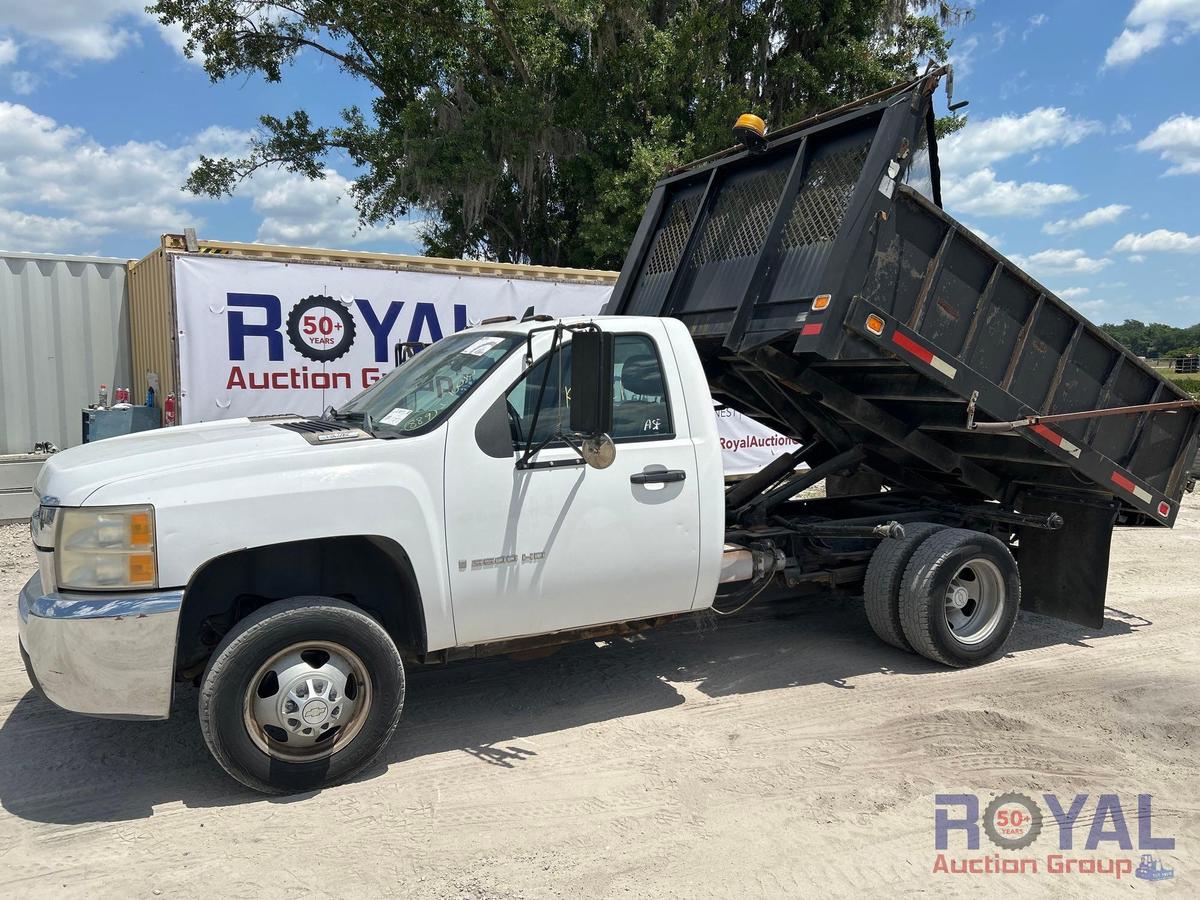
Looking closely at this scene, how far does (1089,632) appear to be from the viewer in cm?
662

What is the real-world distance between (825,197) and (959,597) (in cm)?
272

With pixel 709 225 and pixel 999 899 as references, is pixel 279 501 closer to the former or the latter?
pixel 999 899

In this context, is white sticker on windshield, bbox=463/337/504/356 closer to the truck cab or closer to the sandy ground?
the truck cab

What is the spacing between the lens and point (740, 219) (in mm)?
6055

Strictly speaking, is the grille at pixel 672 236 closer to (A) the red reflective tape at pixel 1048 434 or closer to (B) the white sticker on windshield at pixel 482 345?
(B) the white sticker on windshield at pixel 482 345

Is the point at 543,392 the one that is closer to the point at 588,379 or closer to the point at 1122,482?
the point at 588,379

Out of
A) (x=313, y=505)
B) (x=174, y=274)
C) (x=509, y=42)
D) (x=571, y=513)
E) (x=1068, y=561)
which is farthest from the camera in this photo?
(x=509, y=42)

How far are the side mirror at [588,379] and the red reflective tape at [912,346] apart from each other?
1.94m

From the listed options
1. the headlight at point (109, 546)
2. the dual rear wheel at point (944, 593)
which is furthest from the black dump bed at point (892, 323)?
the headlight at point (109, 546)

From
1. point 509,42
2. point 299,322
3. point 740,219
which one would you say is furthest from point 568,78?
point 740,219

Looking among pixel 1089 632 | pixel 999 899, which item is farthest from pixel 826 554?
pixel 999 899

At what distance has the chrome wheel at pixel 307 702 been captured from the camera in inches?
154

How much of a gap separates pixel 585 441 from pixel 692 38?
13.4 metres

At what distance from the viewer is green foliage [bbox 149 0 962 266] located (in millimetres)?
15797
